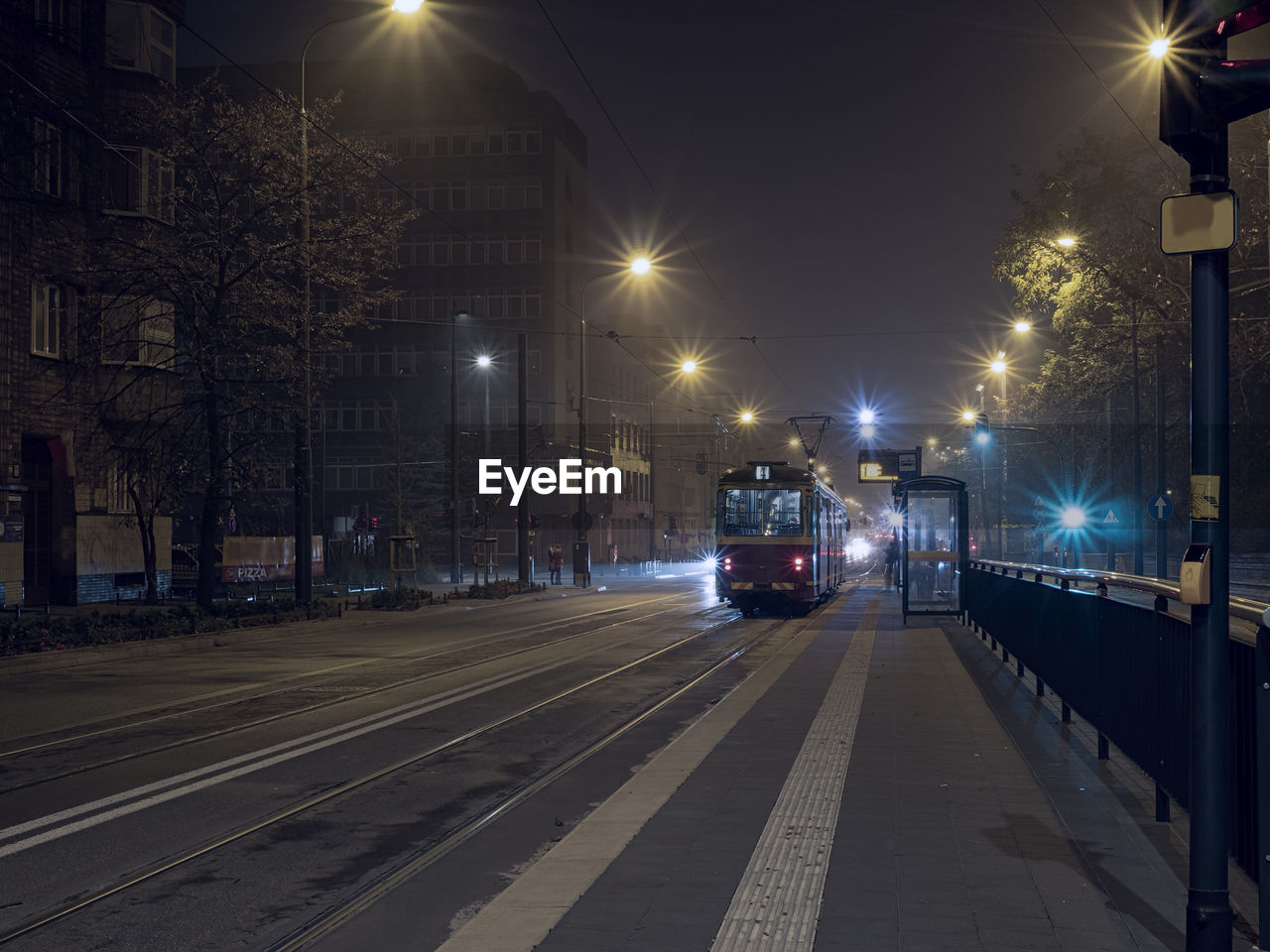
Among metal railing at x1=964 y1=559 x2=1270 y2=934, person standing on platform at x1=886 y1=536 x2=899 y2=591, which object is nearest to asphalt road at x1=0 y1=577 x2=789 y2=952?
metal railing at x1=964 y1=559 x2=1270 y2=934

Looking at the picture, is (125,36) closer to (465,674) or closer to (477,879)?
(465,674)

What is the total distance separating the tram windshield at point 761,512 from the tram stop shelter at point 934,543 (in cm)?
315

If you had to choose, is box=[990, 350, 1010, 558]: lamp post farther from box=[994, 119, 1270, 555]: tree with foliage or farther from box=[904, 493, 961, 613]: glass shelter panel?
box=[904, 493, 961, 613]: glass shelter panel

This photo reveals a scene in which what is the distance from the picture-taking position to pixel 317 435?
74.6 m

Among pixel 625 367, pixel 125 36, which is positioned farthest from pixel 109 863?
pixel 625 367

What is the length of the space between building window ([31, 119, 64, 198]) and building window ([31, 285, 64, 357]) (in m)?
2.24

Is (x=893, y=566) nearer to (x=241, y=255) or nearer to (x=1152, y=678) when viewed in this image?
(x=241, y=255)

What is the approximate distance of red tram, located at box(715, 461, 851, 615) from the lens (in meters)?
28.9

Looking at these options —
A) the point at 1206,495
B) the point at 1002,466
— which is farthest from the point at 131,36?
the point at 1002,466

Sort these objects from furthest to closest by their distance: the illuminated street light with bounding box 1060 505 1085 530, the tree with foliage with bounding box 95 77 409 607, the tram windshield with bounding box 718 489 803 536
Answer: the illuminated street light with bounding box 1060 505 1085 530 → the tram windshield with bounding box 718 489 803 536 → the tree with foliage with bounding box 95 77 409 607

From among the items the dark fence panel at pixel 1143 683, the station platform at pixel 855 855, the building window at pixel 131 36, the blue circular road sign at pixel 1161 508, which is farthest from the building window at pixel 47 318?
the blue circular road sign at pixel 1161 508

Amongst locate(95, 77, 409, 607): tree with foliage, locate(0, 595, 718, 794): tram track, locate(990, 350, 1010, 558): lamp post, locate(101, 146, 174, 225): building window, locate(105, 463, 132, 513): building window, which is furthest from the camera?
locate(990, 350, 1010, 558): lamp post
